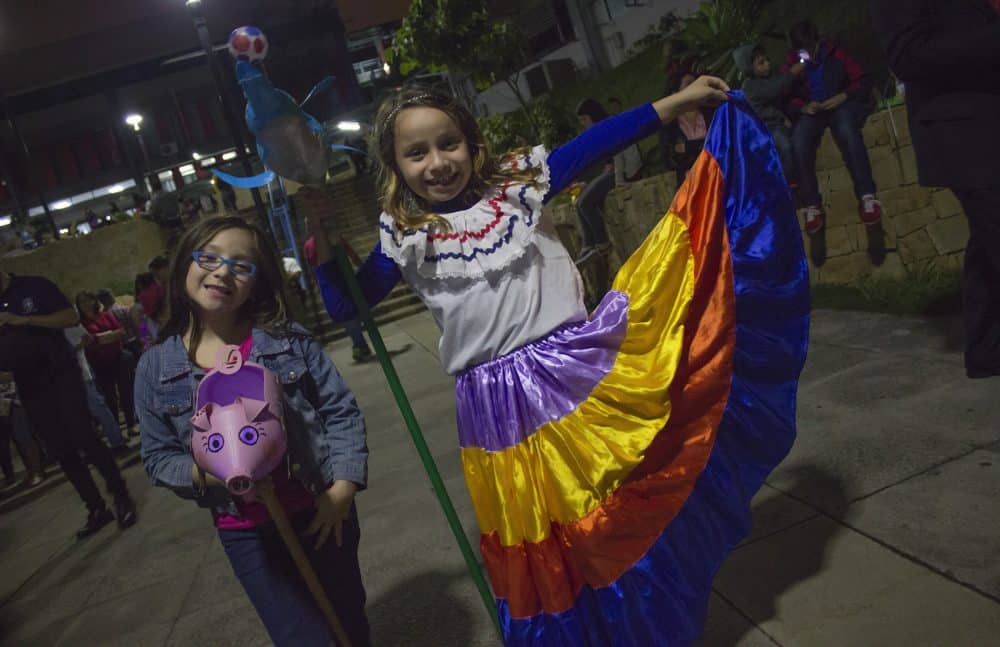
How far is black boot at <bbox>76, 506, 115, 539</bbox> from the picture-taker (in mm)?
5555

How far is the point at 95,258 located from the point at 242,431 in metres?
21.4

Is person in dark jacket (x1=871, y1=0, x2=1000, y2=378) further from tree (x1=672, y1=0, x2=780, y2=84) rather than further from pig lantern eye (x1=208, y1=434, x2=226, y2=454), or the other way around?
tree (x1=672, y1=0, x2=780, y2=84)

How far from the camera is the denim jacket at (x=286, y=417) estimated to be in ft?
6.69

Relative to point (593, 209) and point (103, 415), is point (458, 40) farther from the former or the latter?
point (103, 415)

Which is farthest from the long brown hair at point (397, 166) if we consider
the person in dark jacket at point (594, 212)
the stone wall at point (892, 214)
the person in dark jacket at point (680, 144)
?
the person in dark jacket at point (594, 212)

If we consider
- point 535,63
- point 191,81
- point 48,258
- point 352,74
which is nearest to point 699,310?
point 48,258

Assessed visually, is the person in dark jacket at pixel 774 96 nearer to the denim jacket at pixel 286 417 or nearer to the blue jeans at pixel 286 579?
the denim jacket at pixel 286 417

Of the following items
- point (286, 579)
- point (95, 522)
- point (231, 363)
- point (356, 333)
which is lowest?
point (95, 522)

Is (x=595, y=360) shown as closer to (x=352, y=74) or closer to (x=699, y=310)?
(x=699, y=310)

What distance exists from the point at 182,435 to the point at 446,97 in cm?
124

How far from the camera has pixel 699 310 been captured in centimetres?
214

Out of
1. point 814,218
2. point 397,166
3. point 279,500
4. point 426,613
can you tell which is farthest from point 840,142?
point 279,500

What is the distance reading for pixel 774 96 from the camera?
555 cm

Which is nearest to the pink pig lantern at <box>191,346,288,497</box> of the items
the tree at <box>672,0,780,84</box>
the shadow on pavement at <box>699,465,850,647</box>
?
the shadow on pavement at <box>699,465,850,647</box>
